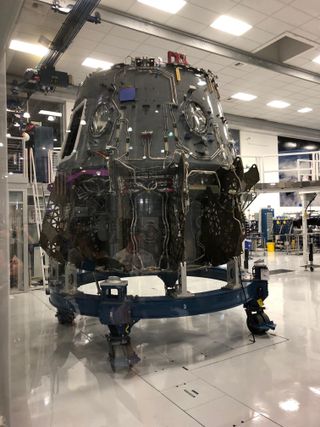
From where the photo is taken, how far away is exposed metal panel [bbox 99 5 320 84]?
23.8 ft

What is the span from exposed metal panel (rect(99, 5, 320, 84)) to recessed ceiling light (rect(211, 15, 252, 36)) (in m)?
0.57

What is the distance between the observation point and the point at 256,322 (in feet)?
13.4

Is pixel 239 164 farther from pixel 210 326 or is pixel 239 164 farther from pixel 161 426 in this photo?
pixel 161 426

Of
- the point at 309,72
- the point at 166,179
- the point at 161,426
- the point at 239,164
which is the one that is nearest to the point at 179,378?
the point at 161,426

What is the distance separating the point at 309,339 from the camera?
3.91 metres

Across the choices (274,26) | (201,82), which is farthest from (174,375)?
(274,26)

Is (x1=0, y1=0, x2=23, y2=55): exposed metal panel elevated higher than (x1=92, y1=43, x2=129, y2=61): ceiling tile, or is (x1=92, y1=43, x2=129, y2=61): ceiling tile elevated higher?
(x1=92, y1=43, x2=129, y2=61): ceiling tile

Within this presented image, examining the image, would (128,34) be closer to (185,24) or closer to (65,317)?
(185,24)

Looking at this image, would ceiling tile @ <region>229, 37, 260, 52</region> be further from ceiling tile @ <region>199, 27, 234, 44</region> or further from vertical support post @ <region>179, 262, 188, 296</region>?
vertical support post @ <region>179, 262, 188, 296</region>

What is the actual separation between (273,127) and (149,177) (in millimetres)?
13470

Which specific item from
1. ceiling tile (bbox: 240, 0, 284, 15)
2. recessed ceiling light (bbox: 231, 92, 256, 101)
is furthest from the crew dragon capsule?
recessed ceiling light (bbox: 231, 92, 256, 101)

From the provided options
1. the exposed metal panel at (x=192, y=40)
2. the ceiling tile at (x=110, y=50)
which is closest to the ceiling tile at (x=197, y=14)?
the exposed metal panel at (x=192, y=40)

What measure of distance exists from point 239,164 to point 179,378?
2.22m

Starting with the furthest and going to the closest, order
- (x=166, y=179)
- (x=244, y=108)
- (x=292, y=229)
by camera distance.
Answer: (x=292, y=229)
(x=244, y=108)
(x=166, y=179)
